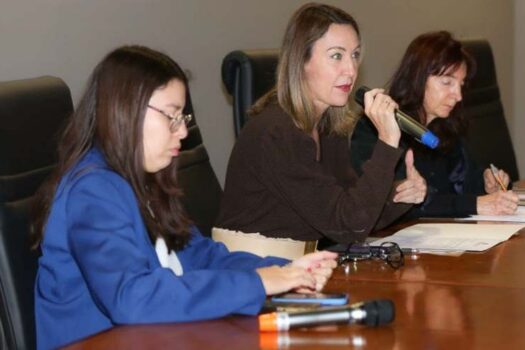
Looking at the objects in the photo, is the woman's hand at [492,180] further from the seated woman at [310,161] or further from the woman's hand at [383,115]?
the woman's hand at [383,115]

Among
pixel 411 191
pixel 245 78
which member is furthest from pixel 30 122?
pixel 411 191

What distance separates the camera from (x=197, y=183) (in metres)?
2.70

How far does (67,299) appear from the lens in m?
1.78

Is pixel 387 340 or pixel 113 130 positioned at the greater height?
pixel 113 130

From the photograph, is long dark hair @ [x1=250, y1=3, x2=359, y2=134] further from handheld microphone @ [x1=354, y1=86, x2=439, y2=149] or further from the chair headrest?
the chair headrest

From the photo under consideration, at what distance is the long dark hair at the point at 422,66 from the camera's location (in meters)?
3.11

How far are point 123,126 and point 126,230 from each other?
8.2 inches

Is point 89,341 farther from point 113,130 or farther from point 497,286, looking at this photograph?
point 497,286

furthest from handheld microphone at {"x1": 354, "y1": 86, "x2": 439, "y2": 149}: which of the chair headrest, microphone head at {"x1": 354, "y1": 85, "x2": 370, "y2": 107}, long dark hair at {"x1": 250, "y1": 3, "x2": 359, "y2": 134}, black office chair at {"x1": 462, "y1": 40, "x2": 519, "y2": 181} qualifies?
black office chair at {"x1": 462, "y1": 40, "x2": 519, "y2": 181}

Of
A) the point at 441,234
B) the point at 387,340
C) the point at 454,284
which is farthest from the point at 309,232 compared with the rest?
the point at 387,340

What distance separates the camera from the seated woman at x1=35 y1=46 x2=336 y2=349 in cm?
158

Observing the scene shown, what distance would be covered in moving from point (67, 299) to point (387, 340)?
24.6 inches

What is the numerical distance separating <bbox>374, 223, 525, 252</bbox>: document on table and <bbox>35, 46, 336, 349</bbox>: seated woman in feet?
1.59

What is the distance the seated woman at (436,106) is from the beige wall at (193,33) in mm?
709
